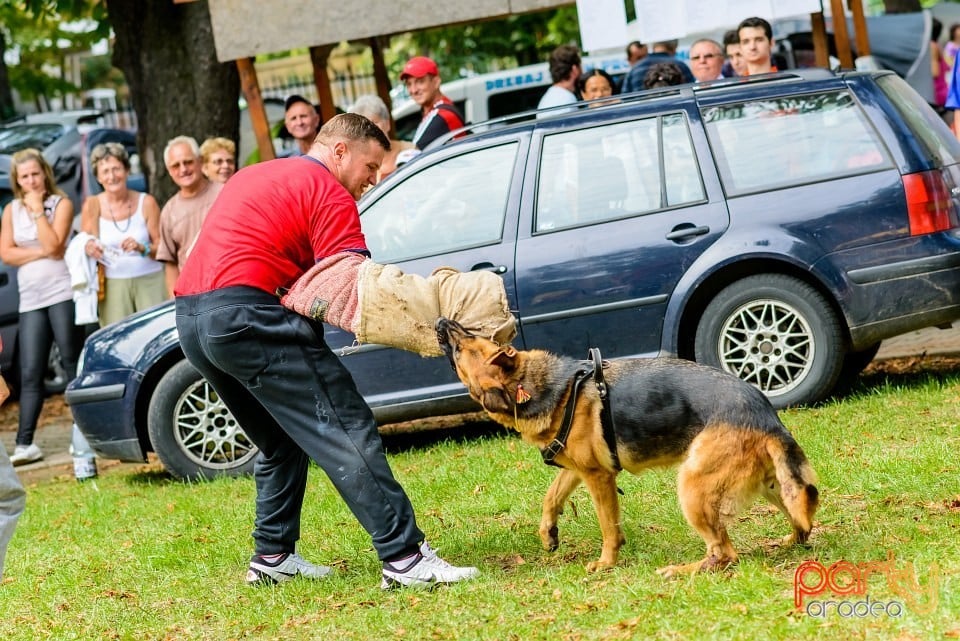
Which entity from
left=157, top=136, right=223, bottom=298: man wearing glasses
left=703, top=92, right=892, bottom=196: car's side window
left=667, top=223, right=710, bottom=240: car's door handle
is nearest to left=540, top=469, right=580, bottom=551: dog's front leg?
left=667, top=223, right=710, bottom=240: car's door handle

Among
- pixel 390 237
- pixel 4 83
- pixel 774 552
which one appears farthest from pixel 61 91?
pixel 774 552

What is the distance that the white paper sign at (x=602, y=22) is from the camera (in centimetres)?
928

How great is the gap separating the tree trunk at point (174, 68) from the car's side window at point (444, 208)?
166 inches

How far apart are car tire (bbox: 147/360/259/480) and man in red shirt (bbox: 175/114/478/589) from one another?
2.83 metres

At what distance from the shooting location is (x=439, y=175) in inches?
292

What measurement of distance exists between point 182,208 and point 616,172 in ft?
10.1

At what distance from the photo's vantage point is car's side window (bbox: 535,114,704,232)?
714cm

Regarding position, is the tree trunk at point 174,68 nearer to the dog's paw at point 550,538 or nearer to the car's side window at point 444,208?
the car's side window at point 444,208

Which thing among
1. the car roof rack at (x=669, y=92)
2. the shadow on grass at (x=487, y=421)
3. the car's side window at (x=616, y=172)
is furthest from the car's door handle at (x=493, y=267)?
the shadow on grass at (x=487, y=421)

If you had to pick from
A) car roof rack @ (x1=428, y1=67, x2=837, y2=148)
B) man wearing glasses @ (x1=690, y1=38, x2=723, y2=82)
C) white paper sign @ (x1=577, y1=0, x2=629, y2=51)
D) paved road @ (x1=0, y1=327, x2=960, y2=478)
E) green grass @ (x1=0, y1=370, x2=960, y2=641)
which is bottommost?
paved road @ (x1=0, y1=327, x2=960, y2=478)

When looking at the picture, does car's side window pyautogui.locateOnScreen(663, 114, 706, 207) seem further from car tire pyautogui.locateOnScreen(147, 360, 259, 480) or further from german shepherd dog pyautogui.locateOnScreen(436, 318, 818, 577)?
car tire pyautogui.locateOnScreen(147, 360, 259, 480)

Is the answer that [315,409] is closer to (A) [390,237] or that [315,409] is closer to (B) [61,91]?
(A) [390,237]

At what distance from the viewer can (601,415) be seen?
4.68 m

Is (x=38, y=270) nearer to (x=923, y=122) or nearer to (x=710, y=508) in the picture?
(x=923, y=122)
